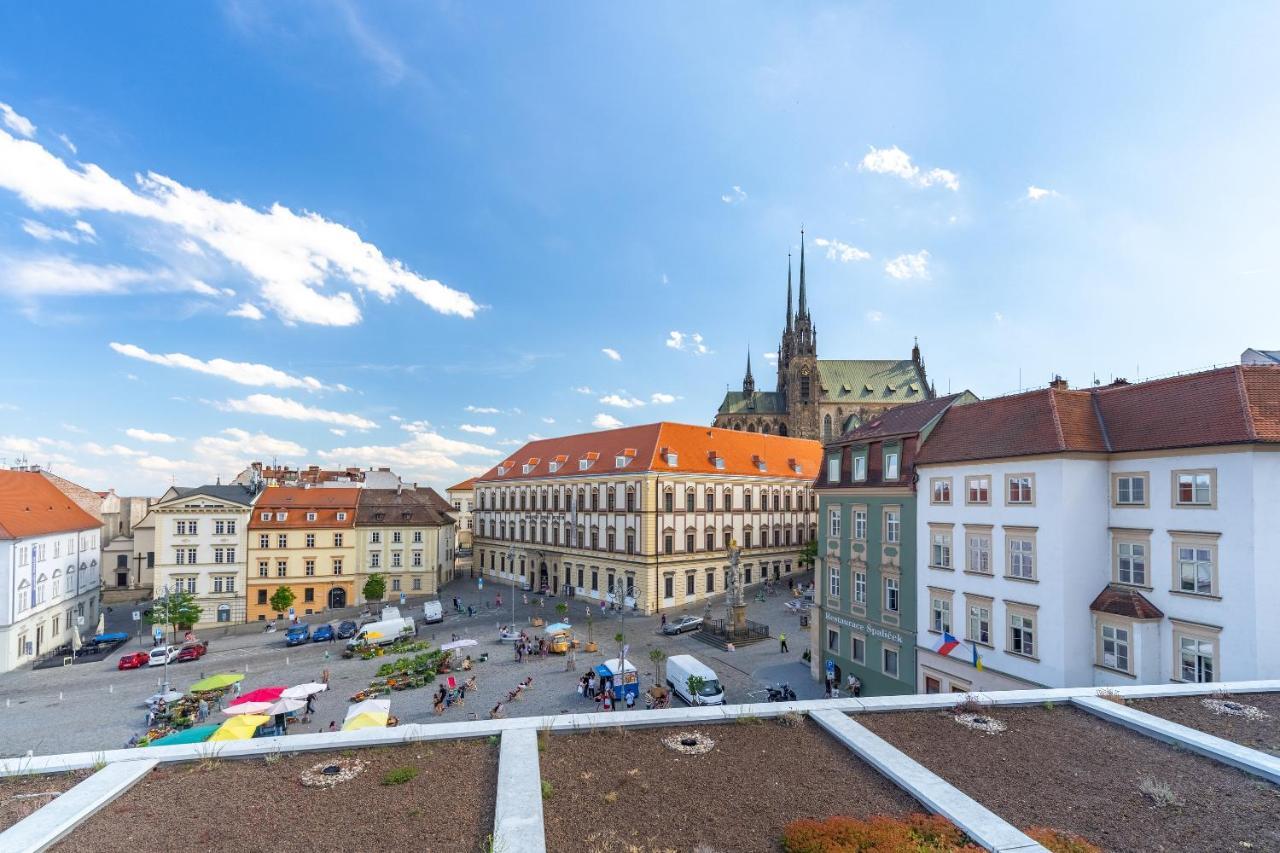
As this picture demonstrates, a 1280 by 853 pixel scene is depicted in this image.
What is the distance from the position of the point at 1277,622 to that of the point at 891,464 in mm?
13341

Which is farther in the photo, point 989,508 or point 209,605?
point 209,605

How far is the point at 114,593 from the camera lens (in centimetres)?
6191

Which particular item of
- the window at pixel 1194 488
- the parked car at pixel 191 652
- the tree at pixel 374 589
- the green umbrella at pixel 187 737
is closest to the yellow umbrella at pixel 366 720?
the green umbrella at pixel 187 737

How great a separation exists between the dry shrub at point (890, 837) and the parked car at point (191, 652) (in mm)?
45671

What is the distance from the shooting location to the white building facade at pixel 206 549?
52.5 meters

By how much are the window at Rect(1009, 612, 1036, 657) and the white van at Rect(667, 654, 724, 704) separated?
11517mm

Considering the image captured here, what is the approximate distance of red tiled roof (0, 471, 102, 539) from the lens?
41.9 metres

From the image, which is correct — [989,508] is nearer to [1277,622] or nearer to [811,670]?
[1277,622]

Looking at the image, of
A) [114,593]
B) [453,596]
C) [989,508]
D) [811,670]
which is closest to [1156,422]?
[989,508]

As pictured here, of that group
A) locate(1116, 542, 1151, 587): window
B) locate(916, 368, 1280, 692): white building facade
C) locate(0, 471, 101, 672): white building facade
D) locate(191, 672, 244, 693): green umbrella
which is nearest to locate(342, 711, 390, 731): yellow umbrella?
locate(191, 672, 244, 693): green umbrella

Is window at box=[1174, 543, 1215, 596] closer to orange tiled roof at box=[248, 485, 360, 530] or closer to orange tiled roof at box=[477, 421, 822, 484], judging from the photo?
orange tiled roof at box=[477, 421, 822, 484]

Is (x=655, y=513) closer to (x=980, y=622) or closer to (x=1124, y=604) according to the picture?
(x=980, y=622)

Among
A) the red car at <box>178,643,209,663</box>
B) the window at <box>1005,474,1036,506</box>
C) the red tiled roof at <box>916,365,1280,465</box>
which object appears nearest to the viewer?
the red tiled roof at <box>916,365,1280,465</box>

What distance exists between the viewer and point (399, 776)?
905 cm
